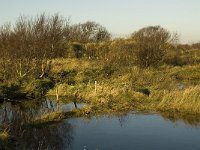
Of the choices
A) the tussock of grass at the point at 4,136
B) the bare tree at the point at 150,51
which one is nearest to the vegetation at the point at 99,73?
the bare tree at the point at 150,51

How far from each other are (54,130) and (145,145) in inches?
171

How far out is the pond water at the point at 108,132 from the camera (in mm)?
15750

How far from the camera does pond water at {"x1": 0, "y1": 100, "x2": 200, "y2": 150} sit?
15750 mm

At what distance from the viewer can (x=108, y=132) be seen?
59.2 ft

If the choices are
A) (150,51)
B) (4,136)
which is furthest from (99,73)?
(4,136)

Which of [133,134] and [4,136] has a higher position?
[4,136]

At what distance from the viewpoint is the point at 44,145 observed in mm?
15641

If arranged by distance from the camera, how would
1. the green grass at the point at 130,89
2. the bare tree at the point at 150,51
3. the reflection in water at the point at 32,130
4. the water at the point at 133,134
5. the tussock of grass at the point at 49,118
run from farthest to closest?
the bare tree at the point at 150,51 < the green grass at the point at 130,89 < the tussock of grass at the point at 49,118 < the water at the point at 133,134 < the reflection in water at the point at 32,130

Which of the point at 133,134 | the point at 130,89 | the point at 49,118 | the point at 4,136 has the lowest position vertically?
the point at 133,134

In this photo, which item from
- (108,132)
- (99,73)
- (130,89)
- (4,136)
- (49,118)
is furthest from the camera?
(99,73)

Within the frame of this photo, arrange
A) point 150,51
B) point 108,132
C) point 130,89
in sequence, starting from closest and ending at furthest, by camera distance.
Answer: point 108,132 < point 130,89 < point 150,51

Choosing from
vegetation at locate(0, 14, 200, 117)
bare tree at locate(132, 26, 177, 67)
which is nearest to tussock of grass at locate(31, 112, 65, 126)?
vegetation at locate(0, 14, 200, 117)

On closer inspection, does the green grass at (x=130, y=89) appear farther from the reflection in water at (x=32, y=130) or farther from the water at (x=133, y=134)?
the reflection in water at (x=32, y=130)

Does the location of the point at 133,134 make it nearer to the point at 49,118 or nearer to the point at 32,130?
the point at 49,118
